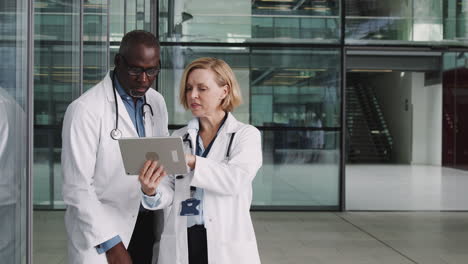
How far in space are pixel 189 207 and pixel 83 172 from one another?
41 centimetres

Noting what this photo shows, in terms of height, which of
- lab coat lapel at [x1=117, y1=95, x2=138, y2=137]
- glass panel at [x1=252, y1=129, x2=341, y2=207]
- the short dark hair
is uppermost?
the short dark hair

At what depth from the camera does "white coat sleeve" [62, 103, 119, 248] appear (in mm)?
2160

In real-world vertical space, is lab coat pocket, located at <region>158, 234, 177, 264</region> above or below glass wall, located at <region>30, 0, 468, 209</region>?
below

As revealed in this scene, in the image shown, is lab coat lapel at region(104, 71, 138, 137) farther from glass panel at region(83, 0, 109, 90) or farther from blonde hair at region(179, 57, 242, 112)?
glass panel at region(83, 0, 109, 90)

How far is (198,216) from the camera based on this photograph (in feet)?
7.65

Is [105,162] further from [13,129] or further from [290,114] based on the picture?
[290,114]

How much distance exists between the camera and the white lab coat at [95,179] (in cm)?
217

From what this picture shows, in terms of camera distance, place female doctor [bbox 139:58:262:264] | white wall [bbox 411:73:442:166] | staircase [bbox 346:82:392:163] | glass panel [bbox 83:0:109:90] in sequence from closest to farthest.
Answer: female doctor [bbox 139:58:262:264] < glass panel [bbox 83:0:109:90] < white wall [bbox 411:73:442:166] < staircase [bbox 346:82:392:163]

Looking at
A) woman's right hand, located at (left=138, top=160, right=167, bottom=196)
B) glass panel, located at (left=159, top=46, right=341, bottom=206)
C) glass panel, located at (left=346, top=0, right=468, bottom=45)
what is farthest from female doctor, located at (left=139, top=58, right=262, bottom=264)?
glass panel, located at (left=346, top=0, right=468, bottom=45)

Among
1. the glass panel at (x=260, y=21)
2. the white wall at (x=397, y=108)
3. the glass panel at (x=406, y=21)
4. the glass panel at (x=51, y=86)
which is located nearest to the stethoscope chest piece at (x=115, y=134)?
the glass panel at (x=51, y=86)

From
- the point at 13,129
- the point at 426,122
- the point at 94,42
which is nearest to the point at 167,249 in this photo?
the point at 13,129

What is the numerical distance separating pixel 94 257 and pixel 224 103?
2.44 feet

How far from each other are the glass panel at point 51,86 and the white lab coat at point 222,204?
119cm

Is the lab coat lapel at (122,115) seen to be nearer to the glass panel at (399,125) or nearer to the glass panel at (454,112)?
the glass panel at (399,125)
